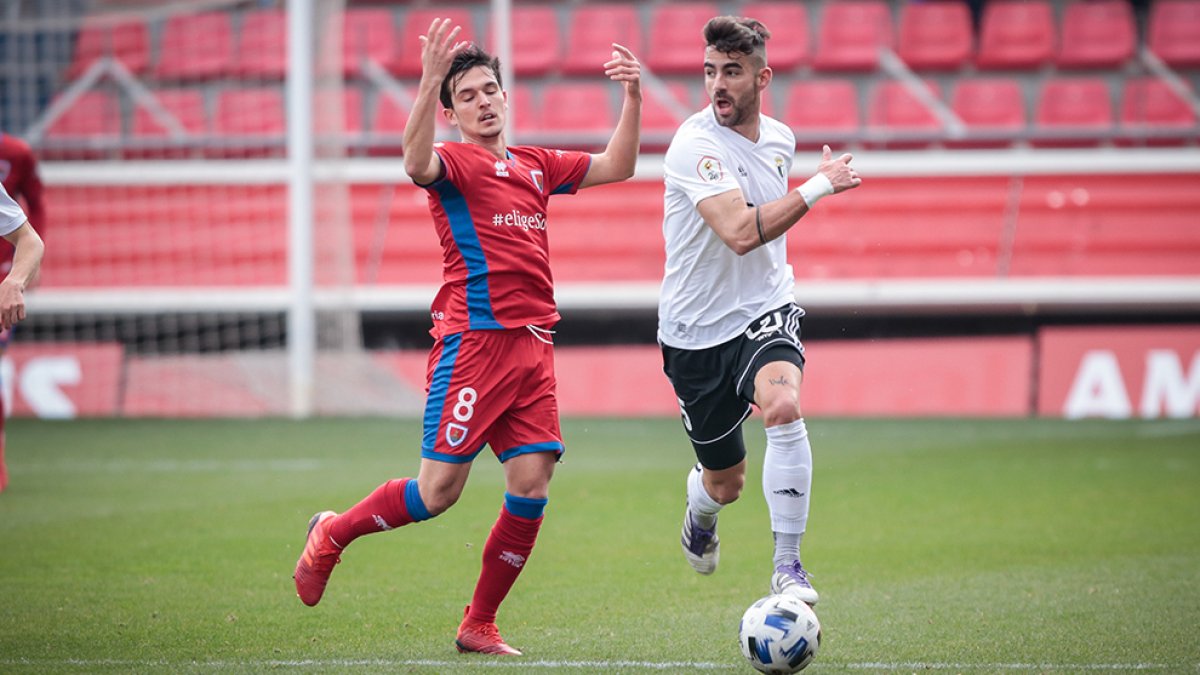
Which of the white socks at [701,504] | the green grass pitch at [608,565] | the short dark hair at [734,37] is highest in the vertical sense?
the short dark hair at [734,37]

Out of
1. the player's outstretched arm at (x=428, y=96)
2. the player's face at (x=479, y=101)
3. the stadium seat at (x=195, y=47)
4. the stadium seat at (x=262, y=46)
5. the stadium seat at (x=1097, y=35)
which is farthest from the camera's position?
the stadium seat at (x=1097, y=35)

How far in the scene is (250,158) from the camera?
18.7 m

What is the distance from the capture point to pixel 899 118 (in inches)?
762

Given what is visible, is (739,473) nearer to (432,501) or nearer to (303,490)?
(432,501)

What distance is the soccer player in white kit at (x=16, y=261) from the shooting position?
5141mm

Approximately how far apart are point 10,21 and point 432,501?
1416 centimetres

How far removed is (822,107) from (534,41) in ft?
13.3

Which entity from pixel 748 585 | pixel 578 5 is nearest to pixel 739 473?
pixel 748 585

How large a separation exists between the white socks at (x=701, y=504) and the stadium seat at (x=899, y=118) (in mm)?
13273

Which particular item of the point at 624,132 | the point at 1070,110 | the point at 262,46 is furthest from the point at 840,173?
the point at 1070,110

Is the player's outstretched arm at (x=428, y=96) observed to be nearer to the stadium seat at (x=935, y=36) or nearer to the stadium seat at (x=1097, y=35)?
the stadium seat at (x=935, y=36)

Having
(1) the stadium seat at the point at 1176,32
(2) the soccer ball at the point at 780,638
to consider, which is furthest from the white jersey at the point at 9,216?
(1) the stadium seat at the point at 1176,32

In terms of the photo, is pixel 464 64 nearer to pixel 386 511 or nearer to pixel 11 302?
pixel 386 511

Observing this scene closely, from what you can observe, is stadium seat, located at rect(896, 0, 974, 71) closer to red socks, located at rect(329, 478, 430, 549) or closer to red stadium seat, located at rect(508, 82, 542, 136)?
red stadium seat, located at rect(508, 82, 542, 136)
